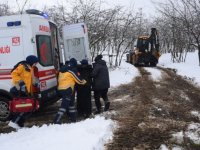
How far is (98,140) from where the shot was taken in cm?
698

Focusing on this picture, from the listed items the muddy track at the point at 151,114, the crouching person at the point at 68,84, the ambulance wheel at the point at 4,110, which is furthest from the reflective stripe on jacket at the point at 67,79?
the ambulance wheel at the point at 4,110

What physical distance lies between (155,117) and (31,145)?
12.8 ft

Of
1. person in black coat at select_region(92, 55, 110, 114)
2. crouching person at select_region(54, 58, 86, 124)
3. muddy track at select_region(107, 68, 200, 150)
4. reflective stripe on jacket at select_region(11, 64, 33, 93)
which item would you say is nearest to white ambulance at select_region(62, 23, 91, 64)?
person in black coat at select_region(92, 55, 110, 114)

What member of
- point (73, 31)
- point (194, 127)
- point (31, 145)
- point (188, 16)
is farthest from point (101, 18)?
point (31, 145)

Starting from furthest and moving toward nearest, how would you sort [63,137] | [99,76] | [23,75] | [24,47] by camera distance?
[99,76] < [24,47] < [23,75] < [63,137]

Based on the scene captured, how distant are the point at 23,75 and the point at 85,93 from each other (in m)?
2.13

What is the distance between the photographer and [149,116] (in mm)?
9688

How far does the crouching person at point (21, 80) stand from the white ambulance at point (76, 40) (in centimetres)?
243

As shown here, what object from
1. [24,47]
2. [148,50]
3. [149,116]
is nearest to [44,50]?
[24,47]

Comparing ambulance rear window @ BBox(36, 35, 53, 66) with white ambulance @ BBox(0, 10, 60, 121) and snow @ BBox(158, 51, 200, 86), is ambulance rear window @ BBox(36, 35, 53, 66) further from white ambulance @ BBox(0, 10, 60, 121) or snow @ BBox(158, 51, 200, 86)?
snow @ BBox(158, 51, 200, 86)

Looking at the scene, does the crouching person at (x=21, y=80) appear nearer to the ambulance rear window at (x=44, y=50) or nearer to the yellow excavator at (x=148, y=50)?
the ambulance rear window at (x=44, y=50)

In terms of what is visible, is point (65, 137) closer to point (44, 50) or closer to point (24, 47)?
point (24, 47)

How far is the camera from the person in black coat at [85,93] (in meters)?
10.2

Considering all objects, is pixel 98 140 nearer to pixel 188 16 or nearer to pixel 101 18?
pixel 101 18
